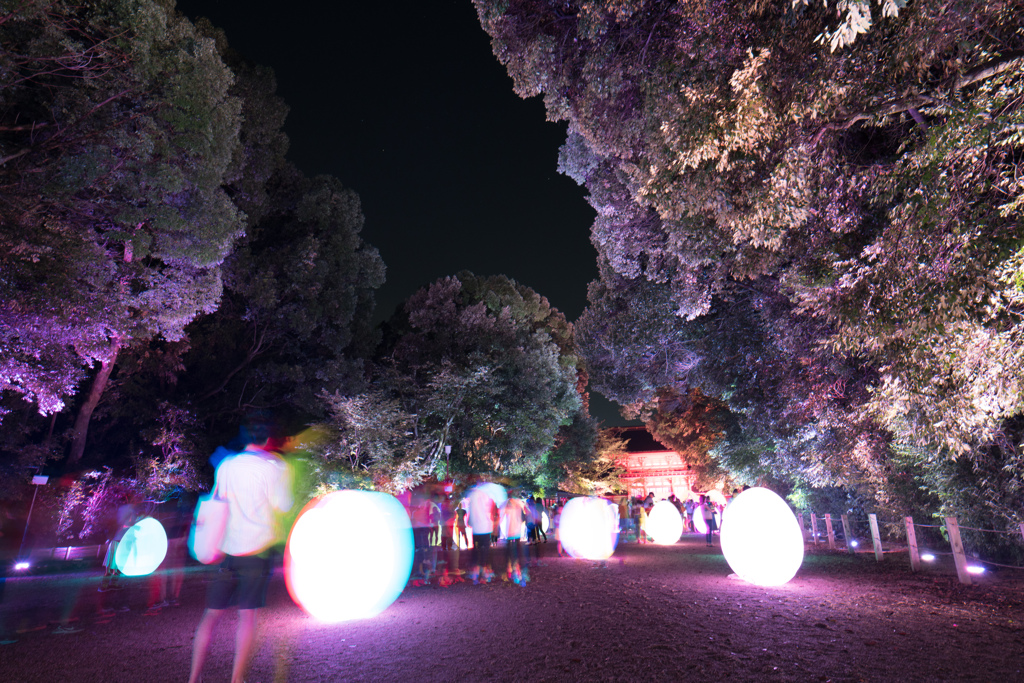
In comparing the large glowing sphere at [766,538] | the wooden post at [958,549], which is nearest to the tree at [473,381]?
the large glowing sphere at [766,538]

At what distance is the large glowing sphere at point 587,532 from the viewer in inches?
622

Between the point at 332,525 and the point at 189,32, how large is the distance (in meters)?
14.2

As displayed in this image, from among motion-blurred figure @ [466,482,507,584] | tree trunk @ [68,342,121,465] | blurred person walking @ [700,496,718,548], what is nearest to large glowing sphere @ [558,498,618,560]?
blurred person walking @ [700,496,718,548]

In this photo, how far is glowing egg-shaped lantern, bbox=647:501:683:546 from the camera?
20.8 meters

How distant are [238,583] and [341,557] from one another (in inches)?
138

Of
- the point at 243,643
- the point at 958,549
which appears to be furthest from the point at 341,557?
the point at 958,549

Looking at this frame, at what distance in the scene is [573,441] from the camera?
37.4 meters

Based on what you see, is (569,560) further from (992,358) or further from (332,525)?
(992,358)

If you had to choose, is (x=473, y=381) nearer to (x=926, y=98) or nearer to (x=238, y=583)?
(x=926, y=98)

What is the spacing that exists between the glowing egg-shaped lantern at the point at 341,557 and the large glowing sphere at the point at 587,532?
28.2 feet

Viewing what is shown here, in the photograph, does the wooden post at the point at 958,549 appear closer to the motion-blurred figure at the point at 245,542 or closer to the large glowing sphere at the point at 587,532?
the large glowing sphere at the point at 587,532

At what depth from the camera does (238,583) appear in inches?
163

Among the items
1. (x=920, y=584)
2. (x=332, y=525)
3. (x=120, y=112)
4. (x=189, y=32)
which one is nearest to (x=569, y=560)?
(x=920, y=584)

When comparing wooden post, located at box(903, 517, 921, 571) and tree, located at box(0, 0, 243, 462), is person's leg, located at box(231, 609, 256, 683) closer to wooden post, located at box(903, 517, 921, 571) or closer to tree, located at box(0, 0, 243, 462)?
tree, located at box(0, 0, 243, 462)
